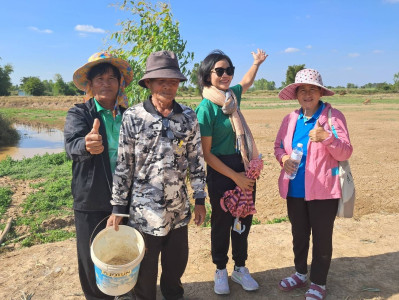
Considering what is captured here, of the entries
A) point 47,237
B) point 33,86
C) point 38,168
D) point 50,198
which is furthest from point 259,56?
point 33,86

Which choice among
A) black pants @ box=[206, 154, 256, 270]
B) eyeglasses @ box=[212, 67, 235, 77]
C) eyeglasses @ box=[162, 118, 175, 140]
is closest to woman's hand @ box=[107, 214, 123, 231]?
eyeglasses @ box=[162, 118, 175, 140]

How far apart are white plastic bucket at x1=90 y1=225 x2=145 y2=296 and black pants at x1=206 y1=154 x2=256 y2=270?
2.72ft

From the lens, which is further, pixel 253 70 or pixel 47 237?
pixel 47 237

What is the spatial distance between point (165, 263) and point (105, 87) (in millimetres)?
1423

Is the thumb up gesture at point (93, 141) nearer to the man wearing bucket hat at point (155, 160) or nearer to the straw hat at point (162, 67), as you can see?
the man wearing bucket hat at point (155, 160)

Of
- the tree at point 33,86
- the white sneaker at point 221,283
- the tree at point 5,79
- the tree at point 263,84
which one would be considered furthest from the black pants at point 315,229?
the tree at point 263,84

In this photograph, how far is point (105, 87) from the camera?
227 centimetres

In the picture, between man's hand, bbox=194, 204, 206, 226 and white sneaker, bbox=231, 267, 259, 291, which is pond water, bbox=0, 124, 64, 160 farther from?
man's hand, bbox=194, 204, 206, 226

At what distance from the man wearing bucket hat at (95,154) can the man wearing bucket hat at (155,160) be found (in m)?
0.13

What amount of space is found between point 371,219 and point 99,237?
4148 millimetres

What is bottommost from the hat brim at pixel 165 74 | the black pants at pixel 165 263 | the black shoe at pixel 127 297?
the black shoe at pixel 127 297

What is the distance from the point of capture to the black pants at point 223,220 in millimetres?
2719

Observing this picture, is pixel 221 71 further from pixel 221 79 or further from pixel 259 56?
pixel 259 56

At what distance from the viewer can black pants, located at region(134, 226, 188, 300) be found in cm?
229
